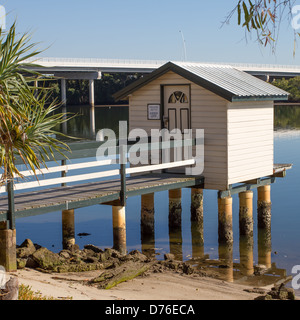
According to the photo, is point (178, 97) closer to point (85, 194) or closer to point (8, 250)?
point (85, 194)

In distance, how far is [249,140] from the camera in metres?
17.9

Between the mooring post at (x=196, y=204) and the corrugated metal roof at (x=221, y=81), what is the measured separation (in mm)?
3950

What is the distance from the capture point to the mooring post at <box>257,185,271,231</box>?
2028 centimetres

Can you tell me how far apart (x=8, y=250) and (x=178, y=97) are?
26.1 feet

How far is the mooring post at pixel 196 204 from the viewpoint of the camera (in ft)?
67.6

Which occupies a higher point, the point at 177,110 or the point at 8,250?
the point at 177,110

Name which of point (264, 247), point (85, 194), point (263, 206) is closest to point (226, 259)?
point (264, 247)

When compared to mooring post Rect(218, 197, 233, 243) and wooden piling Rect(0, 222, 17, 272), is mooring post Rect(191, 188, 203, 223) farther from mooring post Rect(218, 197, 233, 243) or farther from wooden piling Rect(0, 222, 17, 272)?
wooden piling Rect(0, 222, 17, 272)

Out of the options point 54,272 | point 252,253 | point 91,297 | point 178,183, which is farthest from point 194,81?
point 91,297

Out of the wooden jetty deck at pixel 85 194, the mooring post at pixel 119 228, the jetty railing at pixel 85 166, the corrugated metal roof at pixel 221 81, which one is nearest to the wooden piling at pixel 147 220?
the wooden jetty deck at pixel 85 194

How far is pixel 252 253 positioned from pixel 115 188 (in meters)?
5.22

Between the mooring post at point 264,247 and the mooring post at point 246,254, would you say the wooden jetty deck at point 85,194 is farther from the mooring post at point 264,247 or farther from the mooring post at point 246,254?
the mooring post at point 264,247

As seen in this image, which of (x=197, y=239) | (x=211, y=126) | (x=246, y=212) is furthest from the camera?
(x=197, y=239)
